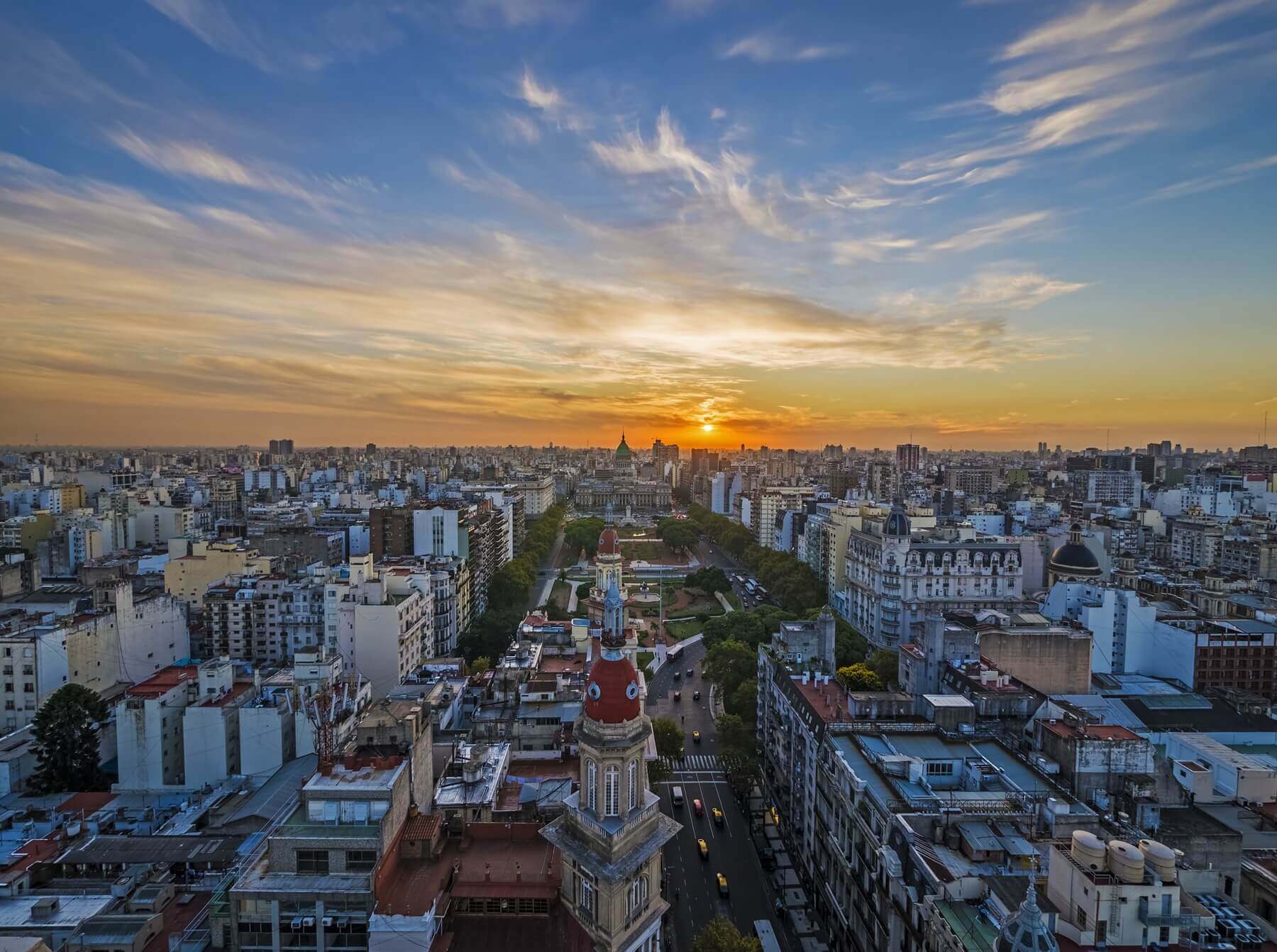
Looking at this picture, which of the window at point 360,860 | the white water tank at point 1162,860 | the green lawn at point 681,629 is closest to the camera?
the white water tank at point 1162,860

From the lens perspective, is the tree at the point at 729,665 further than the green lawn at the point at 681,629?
No

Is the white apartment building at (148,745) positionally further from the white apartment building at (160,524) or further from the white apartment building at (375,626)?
the white apartment building at (160,524)

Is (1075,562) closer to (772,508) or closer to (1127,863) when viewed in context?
(772,508)

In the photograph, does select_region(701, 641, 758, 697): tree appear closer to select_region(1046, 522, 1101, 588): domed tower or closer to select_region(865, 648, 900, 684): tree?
select_region(865, 648, 900, 684): tree

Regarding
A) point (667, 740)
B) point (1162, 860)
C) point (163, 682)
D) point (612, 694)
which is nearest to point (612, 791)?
point (612, 694)

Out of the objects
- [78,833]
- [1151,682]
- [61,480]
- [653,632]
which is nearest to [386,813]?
[78,833]

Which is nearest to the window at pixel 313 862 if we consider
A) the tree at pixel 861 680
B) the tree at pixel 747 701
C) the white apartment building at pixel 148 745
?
the white apartment building at pixel 148 745

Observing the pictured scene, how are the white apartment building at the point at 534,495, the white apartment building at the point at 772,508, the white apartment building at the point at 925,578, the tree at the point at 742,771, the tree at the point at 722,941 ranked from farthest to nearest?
the white apartment building at the point at 534,495 → the white apartment building at the point at 772,508 → the white apartment building at the point at 925,578 → the tree at the point at 742,771 → the tree at the point at 722,941
